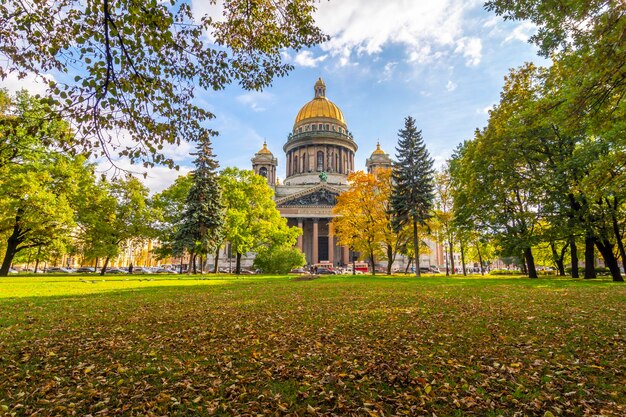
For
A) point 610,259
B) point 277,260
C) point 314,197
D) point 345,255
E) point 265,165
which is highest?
point 265,165

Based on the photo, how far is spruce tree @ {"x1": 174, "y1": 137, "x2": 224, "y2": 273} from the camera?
33.6m

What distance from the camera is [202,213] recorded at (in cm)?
3347

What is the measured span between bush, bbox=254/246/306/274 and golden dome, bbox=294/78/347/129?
48298mm

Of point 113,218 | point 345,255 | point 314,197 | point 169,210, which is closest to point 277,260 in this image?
point 169,210

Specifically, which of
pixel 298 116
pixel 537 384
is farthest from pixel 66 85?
pixel 298 116


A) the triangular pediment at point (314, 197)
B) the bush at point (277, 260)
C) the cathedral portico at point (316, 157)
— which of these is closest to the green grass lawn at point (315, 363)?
the bush at point (277, 260)

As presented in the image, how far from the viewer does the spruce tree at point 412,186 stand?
28906 millimetres

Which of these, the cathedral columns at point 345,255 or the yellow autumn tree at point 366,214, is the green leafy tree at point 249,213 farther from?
the cathedral columns at point 345,255

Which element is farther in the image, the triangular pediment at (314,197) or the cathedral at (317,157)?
the cathedral at (317,157)

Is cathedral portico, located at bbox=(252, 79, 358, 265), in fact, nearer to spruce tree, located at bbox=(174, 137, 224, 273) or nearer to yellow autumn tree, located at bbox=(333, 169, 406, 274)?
spruce tree, located at bbox=(174, 137, 224, 273)

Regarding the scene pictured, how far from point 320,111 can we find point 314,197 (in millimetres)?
26221

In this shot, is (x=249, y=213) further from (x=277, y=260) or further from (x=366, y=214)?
(x=366, y=214)

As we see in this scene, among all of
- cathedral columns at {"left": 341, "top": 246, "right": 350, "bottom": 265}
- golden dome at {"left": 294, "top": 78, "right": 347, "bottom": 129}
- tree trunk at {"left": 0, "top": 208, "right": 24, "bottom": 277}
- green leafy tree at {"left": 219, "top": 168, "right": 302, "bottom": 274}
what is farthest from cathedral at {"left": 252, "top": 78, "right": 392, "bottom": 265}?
tree trunk at {"left": 0, "top": 208, "right": 24, "bottom": 277}

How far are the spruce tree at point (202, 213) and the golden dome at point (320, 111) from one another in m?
46.8
